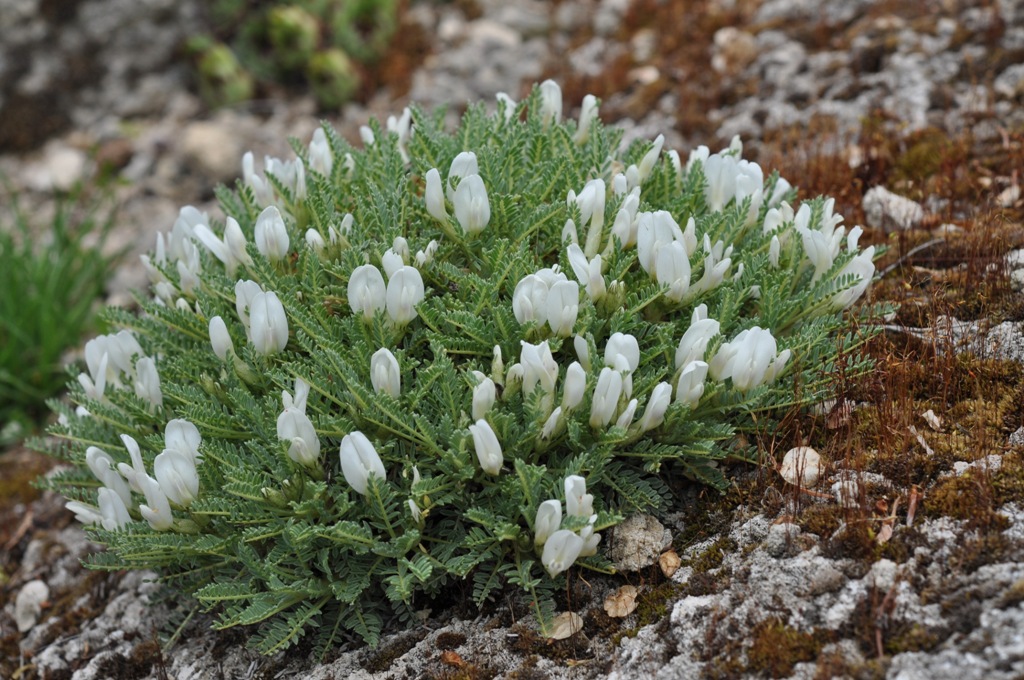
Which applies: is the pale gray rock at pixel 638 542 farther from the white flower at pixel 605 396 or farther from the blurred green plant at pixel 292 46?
the blurred green plant at pixel 292 46

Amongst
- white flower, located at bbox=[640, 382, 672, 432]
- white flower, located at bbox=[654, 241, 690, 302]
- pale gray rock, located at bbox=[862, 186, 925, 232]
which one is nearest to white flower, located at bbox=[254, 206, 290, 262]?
white flower, located at bbox=[654, 241, 690, 302]

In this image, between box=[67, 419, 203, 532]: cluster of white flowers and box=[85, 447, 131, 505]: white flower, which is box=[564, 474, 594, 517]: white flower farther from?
box=[85, 447, 131, 505]: white flower

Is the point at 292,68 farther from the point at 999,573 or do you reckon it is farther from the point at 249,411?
the point at 999,573

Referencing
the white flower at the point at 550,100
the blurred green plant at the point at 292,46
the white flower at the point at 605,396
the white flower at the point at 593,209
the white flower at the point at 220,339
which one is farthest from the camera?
the blurred green plant at the point at 292,46

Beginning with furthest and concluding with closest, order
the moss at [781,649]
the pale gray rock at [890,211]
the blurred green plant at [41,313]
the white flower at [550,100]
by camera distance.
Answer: the blurred green plant at [41,313]
the pale gray rock at [890,211]
the white flower at [550,100]
the moss at [781,649]

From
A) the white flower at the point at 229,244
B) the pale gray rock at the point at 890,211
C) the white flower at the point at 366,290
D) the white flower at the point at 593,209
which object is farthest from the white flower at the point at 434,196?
the pale gray rock at the point at 890,211

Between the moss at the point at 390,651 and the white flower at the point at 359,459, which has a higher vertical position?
the white flower at the point at 359,459
